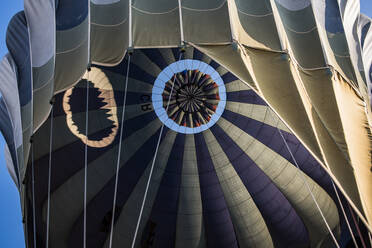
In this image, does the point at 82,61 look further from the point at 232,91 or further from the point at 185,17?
the point at 232,91

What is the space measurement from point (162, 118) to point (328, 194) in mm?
5332

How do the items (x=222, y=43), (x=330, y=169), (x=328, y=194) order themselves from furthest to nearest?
(x=328, y=194) < (x=222, y=43) < (x=330, y=169)

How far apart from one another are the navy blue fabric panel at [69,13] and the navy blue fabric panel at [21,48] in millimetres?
1419

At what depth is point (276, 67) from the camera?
6.37 m

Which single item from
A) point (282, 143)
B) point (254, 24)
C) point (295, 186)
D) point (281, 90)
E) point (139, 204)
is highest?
point (254, 24)

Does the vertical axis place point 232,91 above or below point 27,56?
below

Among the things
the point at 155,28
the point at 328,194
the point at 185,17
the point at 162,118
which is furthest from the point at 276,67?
the point at 328,194

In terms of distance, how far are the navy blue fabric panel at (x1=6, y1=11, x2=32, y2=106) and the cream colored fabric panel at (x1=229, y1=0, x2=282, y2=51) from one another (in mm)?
4746

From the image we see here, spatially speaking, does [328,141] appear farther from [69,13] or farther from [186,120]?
[69,13]

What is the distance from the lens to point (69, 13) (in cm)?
723

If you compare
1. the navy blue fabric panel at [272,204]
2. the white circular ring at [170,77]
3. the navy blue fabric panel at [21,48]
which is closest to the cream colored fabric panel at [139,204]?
the white circular ring at [170,77]

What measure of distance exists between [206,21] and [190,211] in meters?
5.82

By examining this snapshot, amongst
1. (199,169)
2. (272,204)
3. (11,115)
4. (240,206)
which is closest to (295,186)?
(272,204)

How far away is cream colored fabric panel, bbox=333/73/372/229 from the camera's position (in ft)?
19.2
